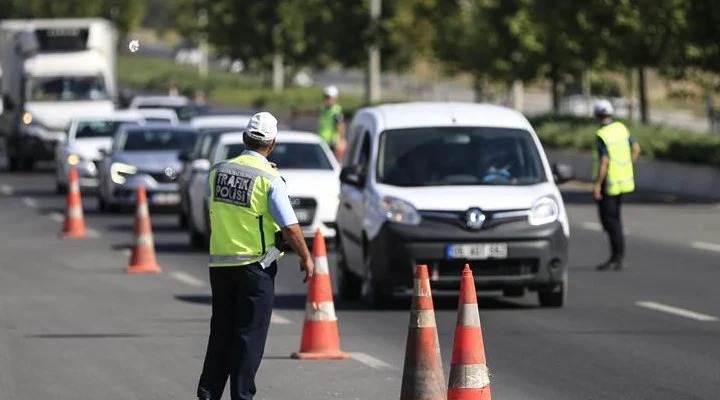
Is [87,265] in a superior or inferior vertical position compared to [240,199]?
inferior

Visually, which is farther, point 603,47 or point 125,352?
point 603,47

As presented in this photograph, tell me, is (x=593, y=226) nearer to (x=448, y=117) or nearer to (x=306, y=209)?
(x=306, y=209)

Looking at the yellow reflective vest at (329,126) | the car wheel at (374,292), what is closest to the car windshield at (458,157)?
the car wheel at (374,292)


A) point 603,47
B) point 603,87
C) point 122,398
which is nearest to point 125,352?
point 122,398

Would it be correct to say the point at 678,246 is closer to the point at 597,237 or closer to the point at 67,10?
the point at 597,237

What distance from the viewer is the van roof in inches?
693

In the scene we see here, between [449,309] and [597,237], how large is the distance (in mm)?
10131

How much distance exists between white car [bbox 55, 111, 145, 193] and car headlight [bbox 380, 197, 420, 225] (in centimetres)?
1849

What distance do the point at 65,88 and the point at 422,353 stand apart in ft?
124

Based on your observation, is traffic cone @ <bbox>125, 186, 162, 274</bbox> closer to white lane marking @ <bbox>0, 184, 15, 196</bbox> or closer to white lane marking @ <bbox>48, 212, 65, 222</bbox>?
white lane marking @ <bbox>48, 212, 65, 222</bbox>

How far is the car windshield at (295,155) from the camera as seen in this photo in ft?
81.7

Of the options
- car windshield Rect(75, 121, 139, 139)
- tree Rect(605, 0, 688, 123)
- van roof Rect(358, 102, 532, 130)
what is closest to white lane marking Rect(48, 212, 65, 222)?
car windshield Rect(75, 121, 139, 139)

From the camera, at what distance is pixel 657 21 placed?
3797 centimetres

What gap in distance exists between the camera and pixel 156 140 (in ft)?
109
